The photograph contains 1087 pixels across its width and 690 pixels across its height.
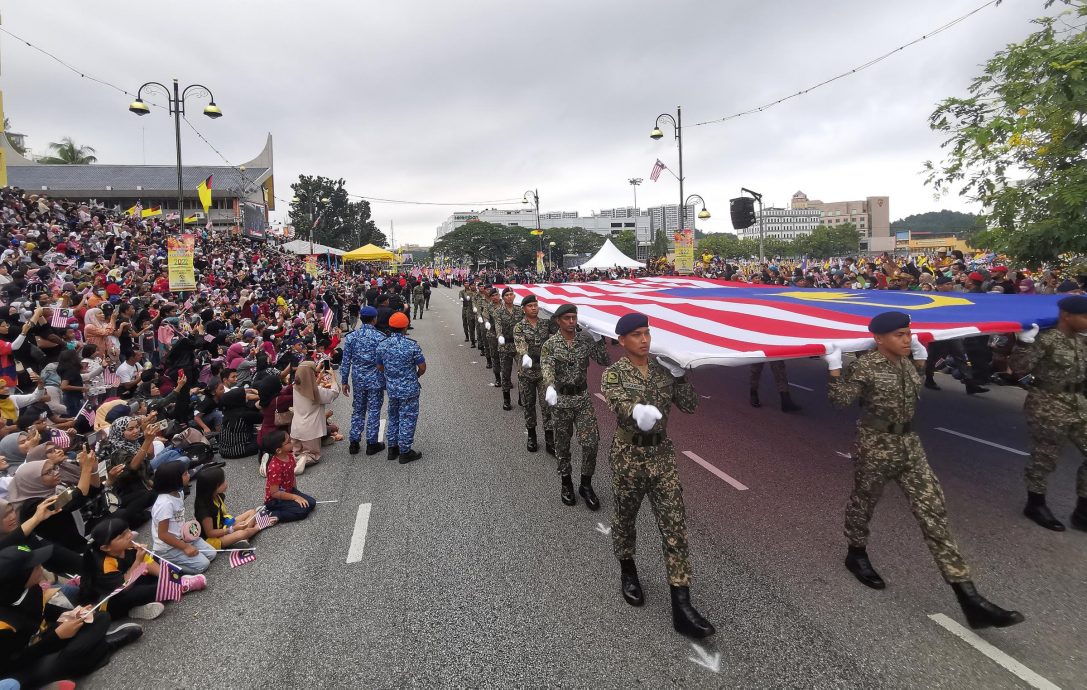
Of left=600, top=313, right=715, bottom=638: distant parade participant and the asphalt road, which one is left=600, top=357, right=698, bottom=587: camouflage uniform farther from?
the asphalt road

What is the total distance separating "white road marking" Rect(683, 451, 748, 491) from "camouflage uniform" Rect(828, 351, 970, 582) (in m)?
1.76

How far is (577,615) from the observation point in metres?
3.83

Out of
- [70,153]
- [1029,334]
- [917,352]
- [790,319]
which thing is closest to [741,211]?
[790,319]

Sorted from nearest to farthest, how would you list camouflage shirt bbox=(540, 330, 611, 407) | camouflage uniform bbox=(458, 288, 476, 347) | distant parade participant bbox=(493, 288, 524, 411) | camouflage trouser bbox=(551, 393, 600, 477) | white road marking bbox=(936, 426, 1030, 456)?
camouflage trouser bbox=(551, 393, 600, 477) < camouflage shirt bbox=(540, 330, 611, 407) < white road marking bbox=(936, 426, 1030, 456) < distant parade participant bbox=(493, 288, 524, 411) < camouflage uniform bbox=(458, 288, 476, 347)

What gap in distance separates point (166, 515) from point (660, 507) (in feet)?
12.9

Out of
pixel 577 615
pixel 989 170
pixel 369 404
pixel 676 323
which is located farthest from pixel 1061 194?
pixel 369 404

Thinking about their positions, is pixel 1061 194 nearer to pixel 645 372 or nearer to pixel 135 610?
pixel 645 372

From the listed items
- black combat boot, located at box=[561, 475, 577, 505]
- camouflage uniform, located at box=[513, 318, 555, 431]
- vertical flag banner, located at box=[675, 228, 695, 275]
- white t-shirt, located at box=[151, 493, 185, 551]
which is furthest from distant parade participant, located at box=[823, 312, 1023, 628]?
vertical flag banner, located at box=[675, 228, 695, 275]

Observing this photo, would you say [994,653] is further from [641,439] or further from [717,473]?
[717,473]

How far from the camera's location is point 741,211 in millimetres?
18344

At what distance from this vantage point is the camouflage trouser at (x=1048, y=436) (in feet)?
15.3

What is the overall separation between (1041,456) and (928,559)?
1.57m

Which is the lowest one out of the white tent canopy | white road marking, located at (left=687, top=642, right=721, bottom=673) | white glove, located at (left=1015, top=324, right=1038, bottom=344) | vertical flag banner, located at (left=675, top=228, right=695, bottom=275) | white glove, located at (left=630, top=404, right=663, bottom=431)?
white road marking, located at (left=687, top=642, right=721, bottom=673)

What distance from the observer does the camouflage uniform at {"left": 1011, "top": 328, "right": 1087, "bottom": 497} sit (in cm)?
468
